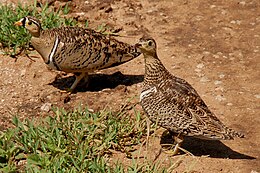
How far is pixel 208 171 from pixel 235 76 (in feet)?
6.29

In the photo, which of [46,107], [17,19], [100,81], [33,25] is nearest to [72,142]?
[46,107]

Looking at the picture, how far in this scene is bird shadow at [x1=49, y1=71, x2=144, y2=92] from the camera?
6922mm

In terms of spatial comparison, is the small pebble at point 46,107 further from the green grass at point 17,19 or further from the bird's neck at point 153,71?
the bird's neck at point 153,71

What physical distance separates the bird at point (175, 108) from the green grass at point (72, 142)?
0.40 metres

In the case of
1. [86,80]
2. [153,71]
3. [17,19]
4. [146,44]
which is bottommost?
[86,80]

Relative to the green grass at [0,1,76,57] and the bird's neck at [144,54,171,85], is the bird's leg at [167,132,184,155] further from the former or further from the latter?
the green grass at [0,1,76,57]

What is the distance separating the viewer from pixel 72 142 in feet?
18.3

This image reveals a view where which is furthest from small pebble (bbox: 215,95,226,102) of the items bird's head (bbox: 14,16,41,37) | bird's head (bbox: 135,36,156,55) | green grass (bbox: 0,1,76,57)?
green grass (bbox: 0,1,76,57)

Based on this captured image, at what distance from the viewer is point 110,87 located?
22.6ft

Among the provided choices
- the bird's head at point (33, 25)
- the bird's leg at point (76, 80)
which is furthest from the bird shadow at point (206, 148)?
the bird's head at point (33, 25)

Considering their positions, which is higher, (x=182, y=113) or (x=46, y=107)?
(x=182, y=113)

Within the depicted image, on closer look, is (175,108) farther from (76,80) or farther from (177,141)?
(76,80)

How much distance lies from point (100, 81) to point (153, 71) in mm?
1526

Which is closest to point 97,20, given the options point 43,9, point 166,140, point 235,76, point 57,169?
point 43,9
